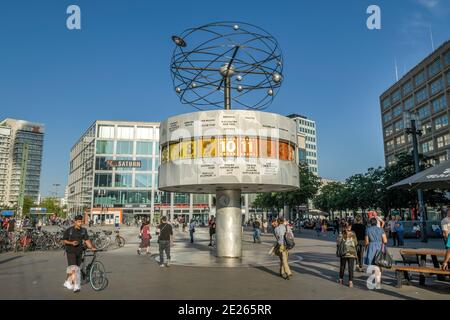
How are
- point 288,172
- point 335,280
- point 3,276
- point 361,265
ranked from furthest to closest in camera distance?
1. point 288,172
2. point 361,265
3. point 3,276
4. point 335,280

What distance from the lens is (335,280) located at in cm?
1146

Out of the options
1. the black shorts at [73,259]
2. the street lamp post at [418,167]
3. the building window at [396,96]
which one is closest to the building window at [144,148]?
the building window at [396,96]

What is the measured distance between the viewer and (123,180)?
3519 inches

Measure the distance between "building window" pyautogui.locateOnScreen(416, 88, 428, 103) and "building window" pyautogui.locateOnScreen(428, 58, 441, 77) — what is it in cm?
362

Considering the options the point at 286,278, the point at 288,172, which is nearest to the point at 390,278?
the point at 286,278

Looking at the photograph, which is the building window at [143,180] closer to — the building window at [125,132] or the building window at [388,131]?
the building window at [125,132]

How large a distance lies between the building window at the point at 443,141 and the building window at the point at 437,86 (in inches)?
336

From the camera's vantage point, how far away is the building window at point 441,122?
63.9 metres

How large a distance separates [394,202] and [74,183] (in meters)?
97.4

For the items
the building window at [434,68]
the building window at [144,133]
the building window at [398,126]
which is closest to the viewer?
the building window at [434,68]

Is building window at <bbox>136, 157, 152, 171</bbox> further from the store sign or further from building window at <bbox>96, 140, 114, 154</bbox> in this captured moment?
building window at <bbox>96, 140, 114, 154</bbox>

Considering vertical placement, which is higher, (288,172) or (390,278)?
(288,172)
